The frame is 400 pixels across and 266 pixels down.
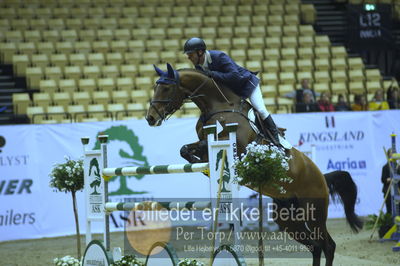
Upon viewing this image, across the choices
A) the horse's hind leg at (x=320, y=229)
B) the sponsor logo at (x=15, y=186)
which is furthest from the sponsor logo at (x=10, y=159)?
the horse's hind leg at (x=320, y=229)

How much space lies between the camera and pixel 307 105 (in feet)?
39.1

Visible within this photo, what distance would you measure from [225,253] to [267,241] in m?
4.39

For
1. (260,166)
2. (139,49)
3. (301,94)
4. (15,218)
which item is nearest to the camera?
(260,166)

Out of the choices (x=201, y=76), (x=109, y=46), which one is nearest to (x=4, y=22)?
(x=109, y=46)

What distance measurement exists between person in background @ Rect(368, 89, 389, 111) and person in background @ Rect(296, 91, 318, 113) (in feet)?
4.01

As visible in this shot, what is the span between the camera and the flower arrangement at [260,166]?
4930mm

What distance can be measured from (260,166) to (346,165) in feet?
22.0

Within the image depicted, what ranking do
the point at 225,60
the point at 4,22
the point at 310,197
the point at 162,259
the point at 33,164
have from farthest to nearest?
the point at 4,22 < the point at 33,164 < the point at 310,197 < the point at 225,60 < the point at 162,259

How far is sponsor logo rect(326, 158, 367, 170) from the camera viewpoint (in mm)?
11281

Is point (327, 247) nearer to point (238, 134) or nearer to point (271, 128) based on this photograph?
point (271, 128)

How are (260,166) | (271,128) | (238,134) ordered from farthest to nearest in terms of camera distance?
(271,128) < (238,134) < (260,166)

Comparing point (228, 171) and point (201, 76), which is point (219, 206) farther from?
point (201, 76)

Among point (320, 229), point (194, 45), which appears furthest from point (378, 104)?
point (194, 45)

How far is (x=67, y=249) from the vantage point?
8.88 metres
